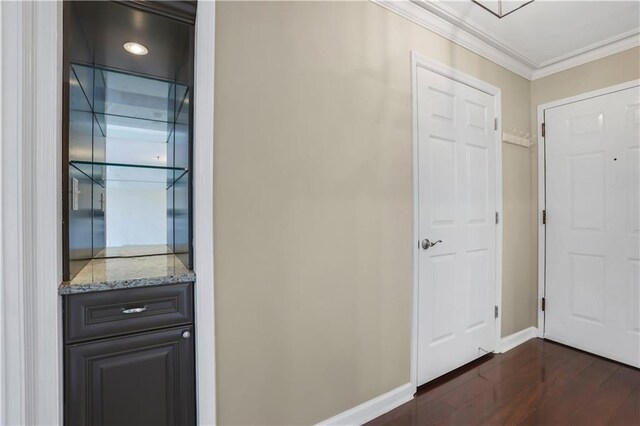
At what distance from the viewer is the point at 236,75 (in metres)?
1.42

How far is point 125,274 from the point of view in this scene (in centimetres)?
128

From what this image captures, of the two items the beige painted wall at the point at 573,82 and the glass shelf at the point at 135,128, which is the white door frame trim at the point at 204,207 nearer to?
the glass shelf at the point at 135,128

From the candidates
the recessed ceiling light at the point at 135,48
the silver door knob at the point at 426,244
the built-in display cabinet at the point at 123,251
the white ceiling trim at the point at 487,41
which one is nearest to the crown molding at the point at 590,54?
the white ceiling trim at the point at 487,41

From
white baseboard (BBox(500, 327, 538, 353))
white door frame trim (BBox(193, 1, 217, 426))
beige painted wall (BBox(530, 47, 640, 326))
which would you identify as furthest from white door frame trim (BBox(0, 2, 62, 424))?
beige painted wall (BBox(530, 47, 640, 326))

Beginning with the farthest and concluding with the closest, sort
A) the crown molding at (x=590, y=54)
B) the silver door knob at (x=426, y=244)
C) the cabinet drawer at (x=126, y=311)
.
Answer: the crown molding at (x=590, y=54)
the silver door knob at (x=426, y=244)
the cabinet drawer at (x=126, y=311)

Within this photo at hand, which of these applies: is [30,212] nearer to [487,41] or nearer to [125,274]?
[125,274]

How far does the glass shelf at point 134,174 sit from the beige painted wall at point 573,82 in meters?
3.18

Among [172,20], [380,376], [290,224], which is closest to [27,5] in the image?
[172,20]

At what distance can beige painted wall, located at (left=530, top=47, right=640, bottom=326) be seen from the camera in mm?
2467

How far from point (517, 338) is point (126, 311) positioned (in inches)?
123

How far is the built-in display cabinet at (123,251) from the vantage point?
114 cm

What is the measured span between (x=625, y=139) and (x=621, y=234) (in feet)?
2.47

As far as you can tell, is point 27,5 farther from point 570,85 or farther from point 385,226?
point 570,85

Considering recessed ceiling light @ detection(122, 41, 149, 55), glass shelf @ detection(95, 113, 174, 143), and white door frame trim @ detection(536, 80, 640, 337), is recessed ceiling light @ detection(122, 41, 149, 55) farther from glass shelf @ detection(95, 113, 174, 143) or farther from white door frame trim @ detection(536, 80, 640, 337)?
white door frame trim @ detection(536, 80, 640, 337)
